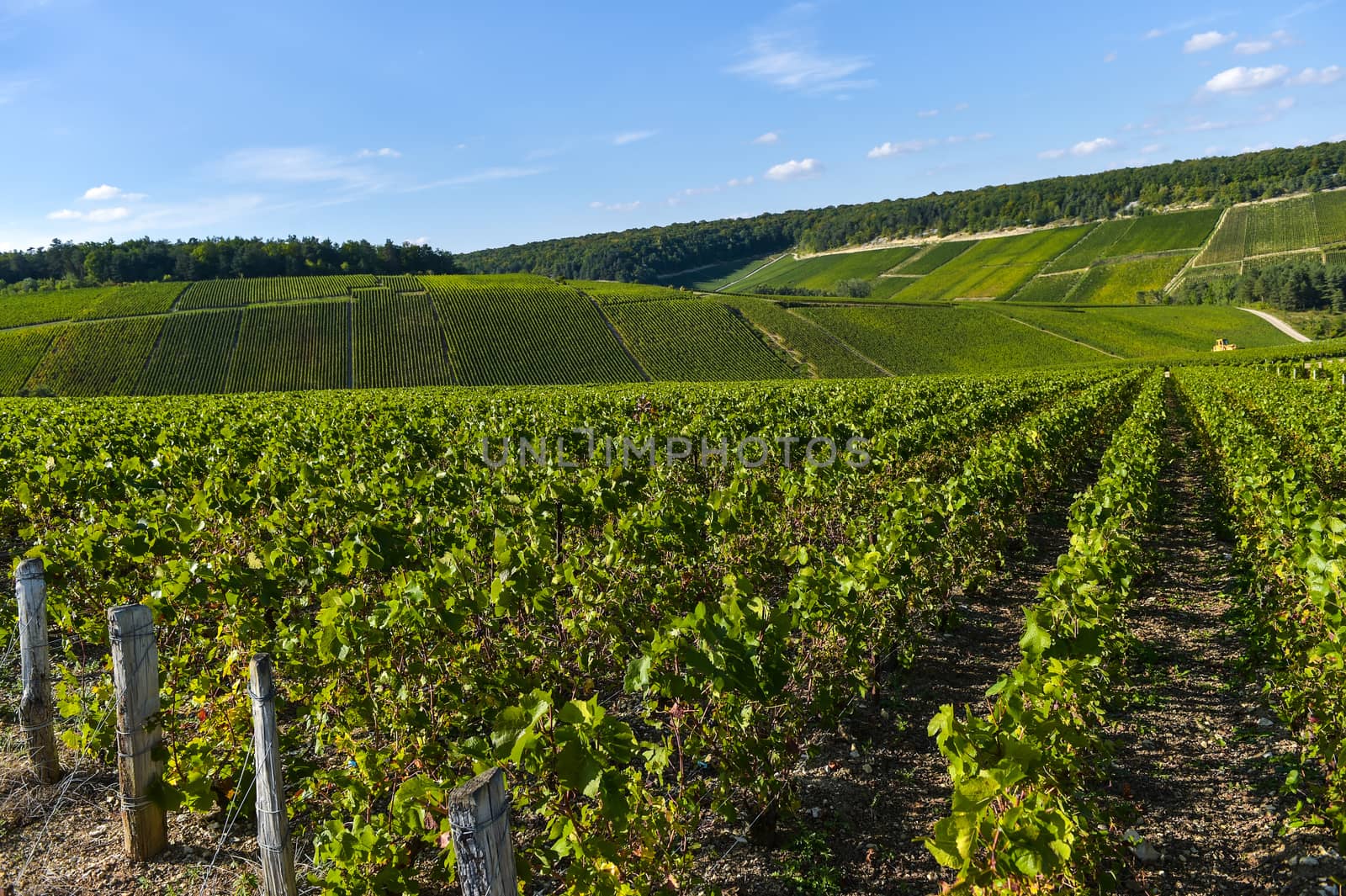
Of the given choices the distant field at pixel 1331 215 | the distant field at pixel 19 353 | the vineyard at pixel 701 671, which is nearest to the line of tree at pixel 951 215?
the distant field at pixel 1331 215

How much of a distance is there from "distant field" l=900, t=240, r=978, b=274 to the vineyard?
455 ft

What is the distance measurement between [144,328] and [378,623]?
7278cm

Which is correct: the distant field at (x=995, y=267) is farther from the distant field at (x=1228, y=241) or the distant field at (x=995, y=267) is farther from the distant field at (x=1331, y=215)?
the distant field at (x=1331, y=215)

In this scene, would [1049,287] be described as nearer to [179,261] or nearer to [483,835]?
[179,261]

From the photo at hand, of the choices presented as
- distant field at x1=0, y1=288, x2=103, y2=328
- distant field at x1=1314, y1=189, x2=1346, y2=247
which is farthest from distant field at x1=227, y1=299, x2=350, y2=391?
distant field at x1=1314, y1=189, x2=1346, y2=247

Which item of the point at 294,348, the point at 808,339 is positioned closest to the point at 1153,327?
the point at 808,339

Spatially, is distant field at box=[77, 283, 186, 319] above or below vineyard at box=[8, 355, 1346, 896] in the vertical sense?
above

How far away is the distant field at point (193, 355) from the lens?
55.8 m

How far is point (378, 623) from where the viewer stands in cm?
406

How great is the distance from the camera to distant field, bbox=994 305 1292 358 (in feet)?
245

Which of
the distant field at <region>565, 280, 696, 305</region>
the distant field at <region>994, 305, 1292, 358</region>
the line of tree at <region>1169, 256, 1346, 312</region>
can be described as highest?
the distant field at <region>565, 280, 696, 305</region>

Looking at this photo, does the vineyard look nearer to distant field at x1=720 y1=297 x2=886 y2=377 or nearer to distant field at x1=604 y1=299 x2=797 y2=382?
distant field at x1=604 y1=299 x2=797 y2=382

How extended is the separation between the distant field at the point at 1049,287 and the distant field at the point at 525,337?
7036 cm

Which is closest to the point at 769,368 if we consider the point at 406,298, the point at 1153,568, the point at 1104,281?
the point at 406,298
